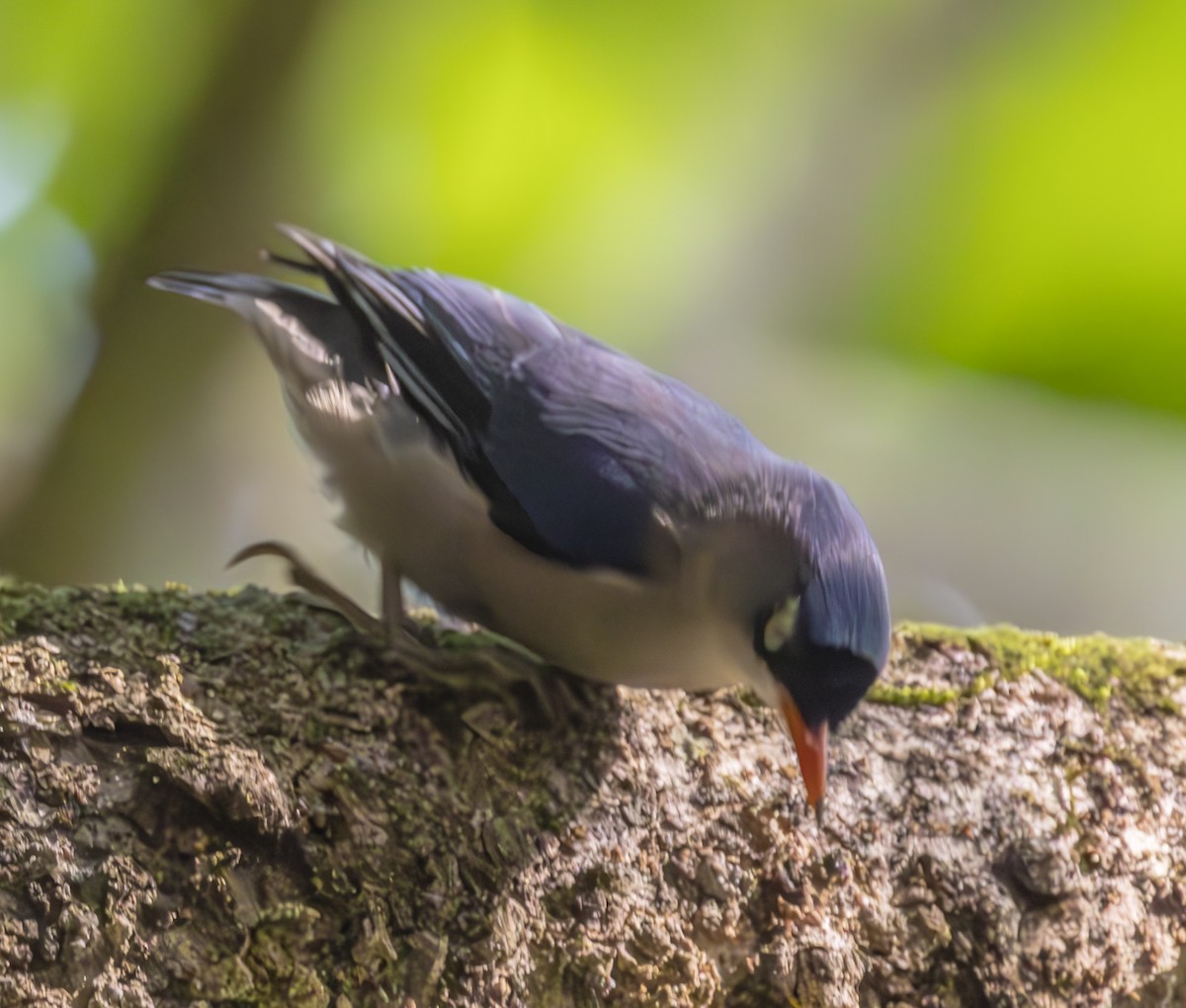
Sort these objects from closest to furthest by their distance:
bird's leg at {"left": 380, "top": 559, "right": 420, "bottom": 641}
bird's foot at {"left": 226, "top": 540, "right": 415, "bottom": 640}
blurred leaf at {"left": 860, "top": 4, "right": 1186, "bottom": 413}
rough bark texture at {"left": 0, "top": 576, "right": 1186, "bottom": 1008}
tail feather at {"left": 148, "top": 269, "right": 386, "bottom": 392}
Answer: rough bark texture at {"left": 0, "top": 576, "right": 1186, "bottom": 1008}, bird's foot at {"left": 226, "top": 540, "right": 415, "bottom": 640}, bird's leg at {"left": 380, "top": 559, "right": 420, "bottom": 641}, tail feather at {"left": 148, "top": 269, "right": 386, "bottom": 392}, blurred leaf at {"left": 860, "top": 4, "right": 1186, "bottom": 413}

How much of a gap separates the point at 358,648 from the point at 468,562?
271 mm

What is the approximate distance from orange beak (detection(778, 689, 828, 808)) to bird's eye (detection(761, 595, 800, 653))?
0.09 meters

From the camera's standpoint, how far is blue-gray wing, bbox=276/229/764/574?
5.95 feet

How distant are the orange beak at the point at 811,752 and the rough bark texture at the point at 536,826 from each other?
0.28ft

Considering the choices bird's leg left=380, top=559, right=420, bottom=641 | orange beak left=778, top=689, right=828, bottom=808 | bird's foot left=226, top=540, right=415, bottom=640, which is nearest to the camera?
orange beak left=778, top=689, right=828, bottom=808

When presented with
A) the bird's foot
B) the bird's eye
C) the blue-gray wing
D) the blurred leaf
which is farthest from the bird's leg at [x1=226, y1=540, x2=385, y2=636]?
the blurred leaf

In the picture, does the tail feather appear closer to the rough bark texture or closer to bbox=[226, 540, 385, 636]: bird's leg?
bbox=[226, 540, 385, 636]: bird's leg

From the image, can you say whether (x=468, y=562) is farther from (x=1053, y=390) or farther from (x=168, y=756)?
(x=1053, y=390)

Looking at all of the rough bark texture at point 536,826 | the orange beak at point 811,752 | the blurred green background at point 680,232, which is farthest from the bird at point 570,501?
the blurred green background at point 680,232

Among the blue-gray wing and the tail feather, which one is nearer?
the blue-gray wing

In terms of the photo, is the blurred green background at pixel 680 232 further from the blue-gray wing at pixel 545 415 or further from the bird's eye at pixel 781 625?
the bird's eye at pixel 781 625

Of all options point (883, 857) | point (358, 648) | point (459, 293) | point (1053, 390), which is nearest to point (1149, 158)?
point (1053, 390)

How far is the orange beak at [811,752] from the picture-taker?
164cm

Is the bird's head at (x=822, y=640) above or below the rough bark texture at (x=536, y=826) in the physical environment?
above
